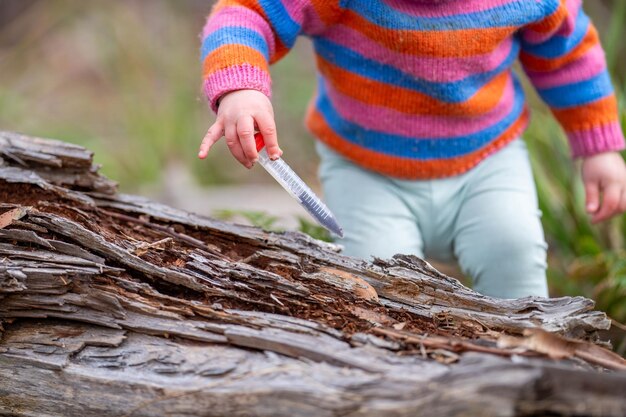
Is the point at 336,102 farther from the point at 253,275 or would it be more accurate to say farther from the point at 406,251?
the point at 253,275

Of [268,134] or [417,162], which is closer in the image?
[268,134]

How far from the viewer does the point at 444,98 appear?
159 centimetres

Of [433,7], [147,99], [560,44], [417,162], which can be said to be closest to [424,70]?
[433,7]

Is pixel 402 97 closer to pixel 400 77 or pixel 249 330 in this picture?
pixel 400 77

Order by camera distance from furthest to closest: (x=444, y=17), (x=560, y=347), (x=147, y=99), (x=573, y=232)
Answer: (x=147, y=99) < (x=573, y=232) < (x=444, y=17) < (x=560, y=347)

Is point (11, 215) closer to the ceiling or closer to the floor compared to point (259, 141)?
closer to the floor

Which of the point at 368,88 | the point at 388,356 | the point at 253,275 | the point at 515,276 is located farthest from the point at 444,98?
the point at 388,356

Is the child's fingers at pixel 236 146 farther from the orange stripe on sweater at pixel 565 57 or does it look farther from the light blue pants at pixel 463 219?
the orange stripe on sweater at pixel 565 57

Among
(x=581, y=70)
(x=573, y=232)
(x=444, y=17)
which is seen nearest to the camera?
(x=444, y=17)

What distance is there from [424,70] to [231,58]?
0.42m

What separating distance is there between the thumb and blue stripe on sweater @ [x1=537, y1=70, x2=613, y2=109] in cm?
20

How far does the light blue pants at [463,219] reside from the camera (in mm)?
1604

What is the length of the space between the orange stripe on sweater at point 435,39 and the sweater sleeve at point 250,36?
8 centimetres

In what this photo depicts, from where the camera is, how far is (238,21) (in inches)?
56.8
